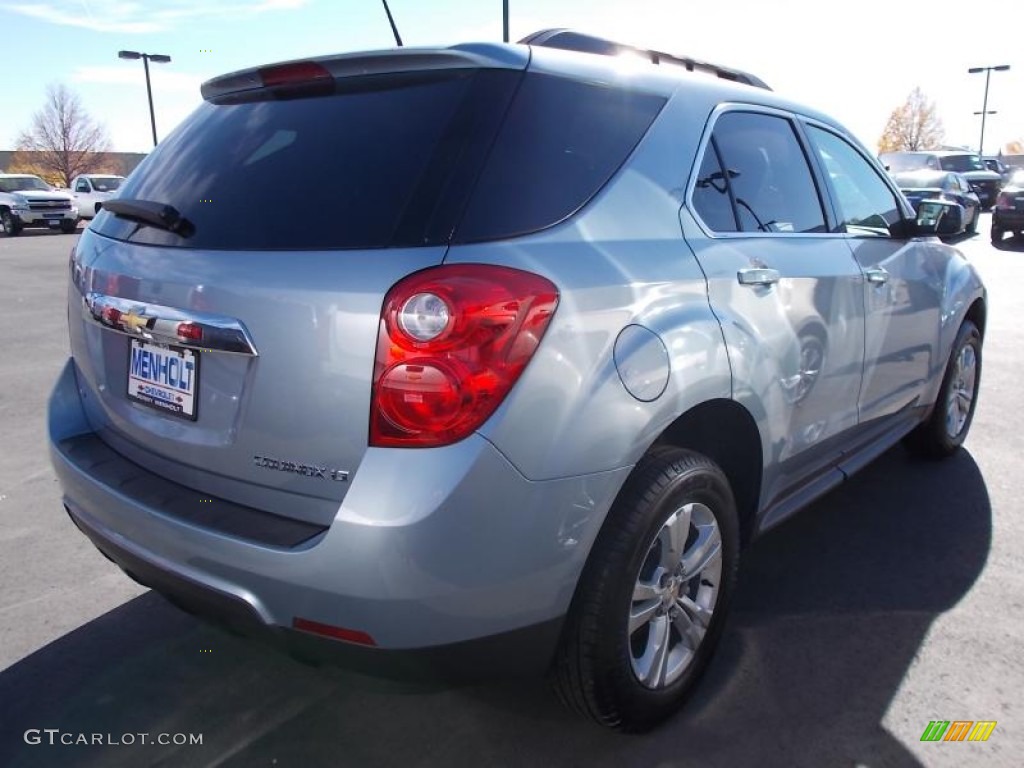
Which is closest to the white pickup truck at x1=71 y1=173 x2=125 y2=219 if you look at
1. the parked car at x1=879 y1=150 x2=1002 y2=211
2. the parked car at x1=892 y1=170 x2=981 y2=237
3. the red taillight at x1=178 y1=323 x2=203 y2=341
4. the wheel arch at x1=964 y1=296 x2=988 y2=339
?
the parked car at x1=892 y1=170 x2=981 y2=237

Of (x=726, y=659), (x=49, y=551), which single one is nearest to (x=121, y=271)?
(x=49, y=551)

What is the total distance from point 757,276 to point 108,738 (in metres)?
2.30

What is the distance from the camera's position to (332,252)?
6.35 ft

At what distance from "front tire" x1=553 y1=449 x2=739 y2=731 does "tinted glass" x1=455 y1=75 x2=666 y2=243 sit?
0.71 metres

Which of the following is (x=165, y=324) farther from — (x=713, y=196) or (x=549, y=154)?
(x=713, y=196)

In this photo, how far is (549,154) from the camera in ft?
6.89

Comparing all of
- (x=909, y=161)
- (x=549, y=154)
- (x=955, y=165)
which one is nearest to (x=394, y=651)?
(x=549, y=154)

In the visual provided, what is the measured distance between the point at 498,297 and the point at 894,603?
2.17 m

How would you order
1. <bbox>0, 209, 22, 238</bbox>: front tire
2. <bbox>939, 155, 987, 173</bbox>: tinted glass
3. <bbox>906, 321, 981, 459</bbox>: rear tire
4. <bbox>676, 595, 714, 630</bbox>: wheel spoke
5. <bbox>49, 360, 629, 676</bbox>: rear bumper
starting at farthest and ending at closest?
<bbox>939, 155, 987, 173</bbox>: tinted glass
<bbox>0, 209, 22, 238</bbox>: front tire
<bbox>906, 321, 981, 459</bbox>: rear tire
<bbox>676, 595, 714, 630</bbox>: wheel spoke
<bbox>49, 360, 629, 676</bbox>: rear bumper

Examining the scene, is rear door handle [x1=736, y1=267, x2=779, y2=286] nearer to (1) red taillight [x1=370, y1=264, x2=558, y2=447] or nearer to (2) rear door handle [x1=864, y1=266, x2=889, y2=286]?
(2) rear door handle [x1=864, y1=266, x2=889, y2=286]

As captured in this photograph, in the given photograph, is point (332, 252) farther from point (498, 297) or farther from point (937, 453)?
point (937, 453)

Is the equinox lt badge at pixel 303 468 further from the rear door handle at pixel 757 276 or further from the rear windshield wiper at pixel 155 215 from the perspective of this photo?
the rear door handle at pixel 757 276

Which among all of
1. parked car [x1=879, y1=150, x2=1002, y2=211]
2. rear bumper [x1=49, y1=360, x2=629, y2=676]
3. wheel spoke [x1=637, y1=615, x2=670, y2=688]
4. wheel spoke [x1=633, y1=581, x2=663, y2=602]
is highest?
parked car [x1=879, y1=150, x2=1002, y2=211]

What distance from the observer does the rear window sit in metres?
1.95
